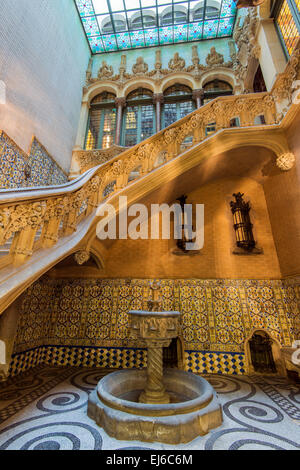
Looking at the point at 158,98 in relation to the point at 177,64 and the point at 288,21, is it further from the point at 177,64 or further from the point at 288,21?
the point at 288,21

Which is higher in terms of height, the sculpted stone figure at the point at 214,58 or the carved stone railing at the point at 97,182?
the sculpted stone figure at the point at 214,58

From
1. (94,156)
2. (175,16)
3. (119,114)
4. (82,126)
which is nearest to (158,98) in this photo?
(119,114)

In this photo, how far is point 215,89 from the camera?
891 cm

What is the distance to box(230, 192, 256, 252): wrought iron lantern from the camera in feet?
17.4

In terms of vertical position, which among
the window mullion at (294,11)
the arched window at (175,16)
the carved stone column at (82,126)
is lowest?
the window mullion at (294,11)

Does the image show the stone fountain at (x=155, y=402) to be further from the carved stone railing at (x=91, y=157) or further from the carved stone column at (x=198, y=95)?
the carved stone column at (x=198, y=95)

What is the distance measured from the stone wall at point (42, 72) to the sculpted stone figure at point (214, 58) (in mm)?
5603

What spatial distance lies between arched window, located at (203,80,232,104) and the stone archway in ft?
28.8

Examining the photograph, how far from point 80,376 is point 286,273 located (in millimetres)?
5202

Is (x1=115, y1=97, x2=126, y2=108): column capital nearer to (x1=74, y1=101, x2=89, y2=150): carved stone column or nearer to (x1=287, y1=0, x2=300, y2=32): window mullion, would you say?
(x1=74, y1=101, x2=89, y2=150): carved stone column

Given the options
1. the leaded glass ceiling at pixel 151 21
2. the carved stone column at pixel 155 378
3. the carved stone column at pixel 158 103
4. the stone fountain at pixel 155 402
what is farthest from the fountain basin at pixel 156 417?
the leaded glass ceiling at pixel 151 21

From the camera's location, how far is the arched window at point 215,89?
871 centimetres

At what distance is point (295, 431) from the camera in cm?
255

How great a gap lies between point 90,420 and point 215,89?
36.6ft
